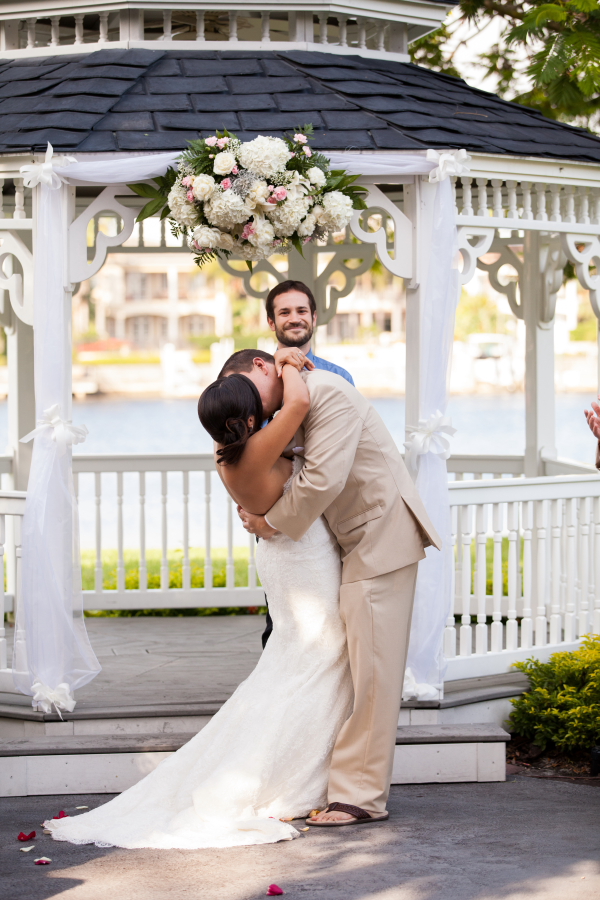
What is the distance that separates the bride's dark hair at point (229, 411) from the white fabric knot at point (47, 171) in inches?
69.0

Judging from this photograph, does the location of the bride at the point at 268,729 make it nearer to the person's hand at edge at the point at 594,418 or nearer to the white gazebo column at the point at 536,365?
the person's hand at edge at the point at 594,418

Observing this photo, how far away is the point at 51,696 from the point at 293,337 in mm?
2108

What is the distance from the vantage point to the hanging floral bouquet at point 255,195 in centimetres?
493

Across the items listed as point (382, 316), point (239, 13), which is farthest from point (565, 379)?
point (239, 13)

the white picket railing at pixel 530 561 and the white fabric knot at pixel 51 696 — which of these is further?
the white picket railing at pixel 530 561

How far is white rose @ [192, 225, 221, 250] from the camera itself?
4996 millimetres

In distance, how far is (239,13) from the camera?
6.55 metres

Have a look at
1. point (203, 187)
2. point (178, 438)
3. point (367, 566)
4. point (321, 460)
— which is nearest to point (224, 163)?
point (203, 187)

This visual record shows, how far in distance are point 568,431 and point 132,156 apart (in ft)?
147

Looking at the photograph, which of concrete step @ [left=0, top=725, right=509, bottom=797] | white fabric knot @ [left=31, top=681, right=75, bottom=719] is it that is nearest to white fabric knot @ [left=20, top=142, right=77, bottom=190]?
white fabric knot @ [left=31, top=681, right=75, bottom=719]

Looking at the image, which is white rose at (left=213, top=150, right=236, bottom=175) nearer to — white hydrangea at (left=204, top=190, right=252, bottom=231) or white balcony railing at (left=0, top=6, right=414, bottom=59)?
white hydrangea at (left=204, top=190, right=252, bottom=231)

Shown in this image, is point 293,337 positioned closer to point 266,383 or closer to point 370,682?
point 266,383

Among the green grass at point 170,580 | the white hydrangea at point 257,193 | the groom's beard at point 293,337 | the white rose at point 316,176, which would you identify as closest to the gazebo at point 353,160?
the white rose at point 316,176

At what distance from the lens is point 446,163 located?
539 cm
